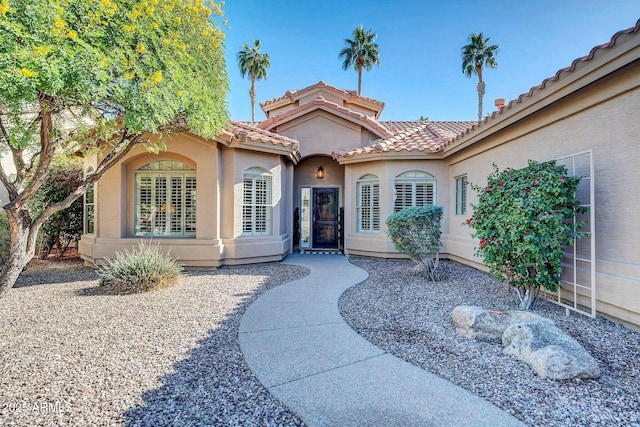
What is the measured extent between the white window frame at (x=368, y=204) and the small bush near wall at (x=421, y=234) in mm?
3448

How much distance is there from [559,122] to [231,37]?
311 inches

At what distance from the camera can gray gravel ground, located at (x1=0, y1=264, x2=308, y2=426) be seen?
111 inches

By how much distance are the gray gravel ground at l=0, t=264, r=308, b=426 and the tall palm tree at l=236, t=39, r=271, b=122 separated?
1017 inches

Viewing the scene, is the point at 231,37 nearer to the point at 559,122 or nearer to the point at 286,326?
the point at 286,326

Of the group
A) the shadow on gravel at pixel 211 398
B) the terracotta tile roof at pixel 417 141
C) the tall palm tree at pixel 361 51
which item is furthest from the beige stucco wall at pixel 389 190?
the tall palm tree at pixel 361 51

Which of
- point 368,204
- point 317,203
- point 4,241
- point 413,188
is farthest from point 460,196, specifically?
point 4,241

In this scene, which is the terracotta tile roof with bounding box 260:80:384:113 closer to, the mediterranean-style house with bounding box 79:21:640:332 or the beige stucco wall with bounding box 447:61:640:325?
the mediterranean-style house with bounding box 79:21:640:332

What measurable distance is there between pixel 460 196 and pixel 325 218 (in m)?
5.93

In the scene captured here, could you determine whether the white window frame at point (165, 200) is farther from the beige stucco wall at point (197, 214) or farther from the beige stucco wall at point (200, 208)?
the beige stucco wall at point (197, 214)

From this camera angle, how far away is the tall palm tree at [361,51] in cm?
2620

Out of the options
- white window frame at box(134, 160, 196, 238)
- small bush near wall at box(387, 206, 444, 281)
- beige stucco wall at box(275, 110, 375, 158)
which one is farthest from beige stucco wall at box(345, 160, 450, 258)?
white window frame at box(134, 160, 196, 238)

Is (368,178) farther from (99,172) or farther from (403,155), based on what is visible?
(99,172)

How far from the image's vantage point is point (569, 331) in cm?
455

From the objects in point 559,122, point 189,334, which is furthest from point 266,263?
point 559,122
